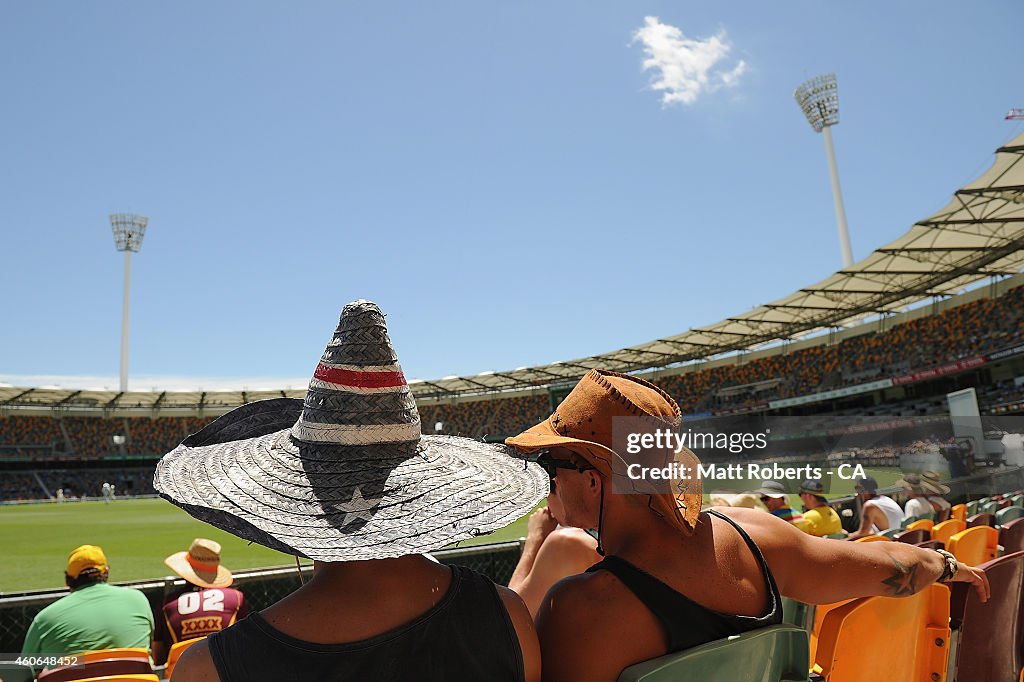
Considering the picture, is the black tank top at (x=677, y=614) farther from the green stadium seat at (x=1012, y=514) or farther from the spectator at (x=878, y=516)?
the green stadium seat at (x=1012, y=514)

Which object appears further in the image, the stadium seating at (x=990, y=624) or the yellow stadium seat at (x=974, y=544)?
the yellow stadium seat at (x=974, y=544)

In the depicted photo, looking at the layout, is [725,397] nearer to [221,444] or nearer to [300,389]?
[300,389]

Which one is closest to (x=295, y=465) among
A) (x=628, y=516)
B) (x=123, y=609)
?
(x=628, y=516)

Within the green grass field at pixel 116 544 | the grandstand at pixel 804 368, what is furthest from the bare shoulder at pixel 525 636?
the grandstand at pixel 804 368

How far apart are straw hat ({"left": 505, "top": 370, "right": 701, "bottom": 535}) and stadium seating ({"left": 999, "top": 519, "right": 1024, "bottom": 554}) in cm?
338

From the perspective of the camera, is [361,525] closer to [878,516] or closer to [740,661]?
[740,661]

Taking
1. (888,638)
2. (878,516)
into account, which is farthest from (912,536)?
(888,638)

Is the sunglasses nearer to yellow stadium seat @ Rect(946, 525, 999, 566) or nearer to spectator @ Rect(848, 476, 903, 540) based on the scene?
yellow stadium seat @ Rect(946, 525, 999, 566)

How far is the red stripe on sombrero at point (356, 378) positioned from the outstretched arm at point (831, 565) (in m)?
1.03

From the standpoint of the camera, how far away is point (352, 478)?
1.32 metres

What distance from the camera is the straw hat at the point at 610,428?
1.60m

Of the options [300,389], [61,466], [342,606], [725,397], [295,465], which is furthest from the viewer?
[300,389]

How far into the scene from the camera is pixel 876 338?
32031 mm

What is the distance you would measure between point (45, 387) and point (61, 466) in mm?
7227
